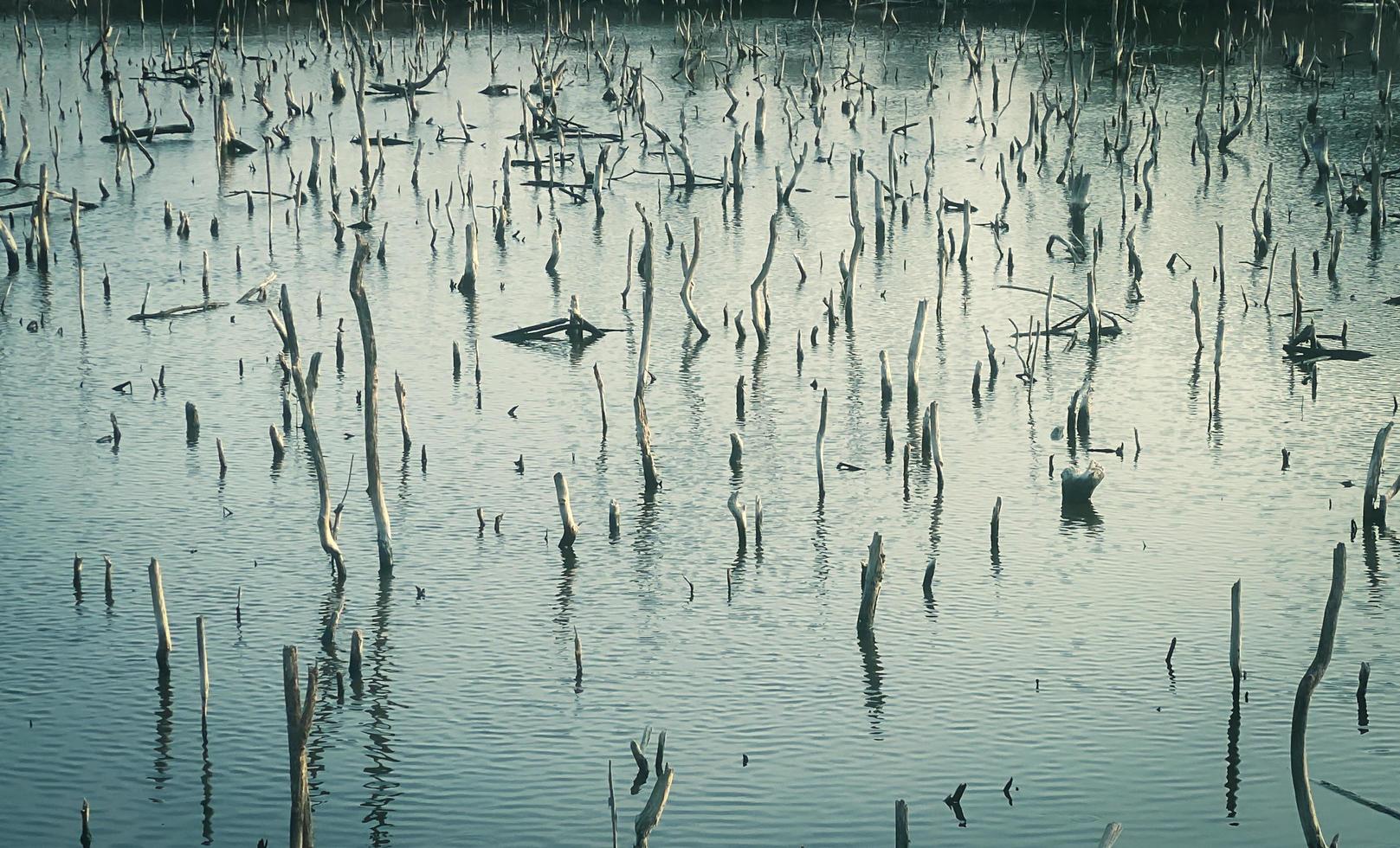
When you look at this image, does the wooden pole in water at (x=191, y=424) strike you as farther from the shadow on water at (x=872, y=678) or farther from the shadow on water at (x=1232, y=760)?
the shadow on water at (x=1232, y=760)

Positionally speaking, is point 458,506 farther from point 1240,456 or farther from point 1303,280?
point 1303,280

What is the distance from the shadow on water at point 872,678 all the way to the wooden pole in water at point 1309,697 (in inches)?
130

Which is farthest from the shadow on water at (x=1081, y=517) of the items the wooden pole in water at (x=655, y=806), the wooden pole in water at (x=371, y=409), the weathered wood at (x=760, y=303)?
the wooden pole in water at (x=655, y=806)

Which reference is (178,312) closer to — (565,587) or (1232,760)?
(565,587)

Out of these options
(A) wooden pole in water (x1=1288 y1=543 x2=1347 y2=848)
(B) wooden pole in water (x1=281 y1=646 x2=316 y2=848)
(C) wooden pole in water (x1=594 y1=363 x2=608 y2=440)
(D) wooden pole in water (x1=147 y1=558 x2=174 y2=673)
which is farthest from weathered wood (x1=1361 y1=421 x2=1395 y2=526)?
(B) wooden pole in water (x1=281 y1=646 x2=316 y2=848)

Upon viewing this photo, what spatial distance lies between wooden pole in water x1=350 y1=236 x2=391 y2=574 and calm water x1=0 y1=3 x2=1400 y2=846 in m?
0.31

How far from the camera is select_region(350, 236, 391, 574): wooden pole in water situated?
46.1ft

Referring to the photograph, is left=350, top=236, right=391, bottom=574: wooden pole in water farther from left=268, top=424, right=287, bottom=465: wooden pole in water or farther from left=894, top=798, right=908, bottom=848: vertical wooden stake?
left=894, top=798, right=908, bottom=848: vertical wooden stake

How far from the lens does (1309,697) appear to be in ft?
30.3

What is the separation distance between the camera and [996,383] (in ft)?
69.1

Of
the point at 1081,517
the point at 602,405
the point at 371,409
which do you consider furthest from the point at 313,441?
the point at 1081,517

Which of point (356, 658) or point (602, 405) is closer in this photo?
point (356, 658)

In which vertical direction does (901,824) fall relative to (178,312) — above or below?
above

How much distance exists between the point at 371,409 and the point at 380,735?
3.06 metres
